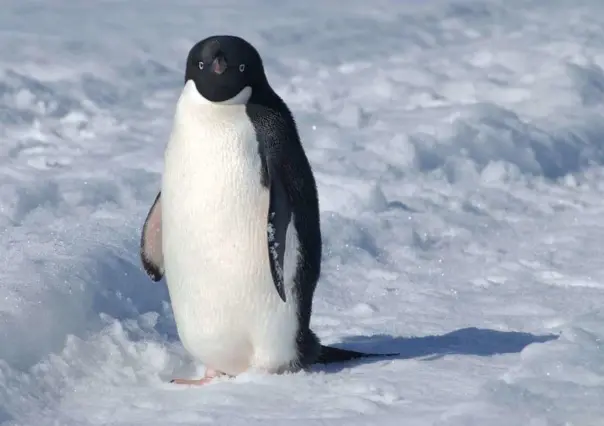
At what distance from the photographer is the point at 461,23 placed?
1001 centimetres

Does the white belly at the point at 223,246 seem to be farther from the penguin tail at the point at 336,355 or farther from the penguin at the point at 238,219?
the penguin tail at the point at 336,355

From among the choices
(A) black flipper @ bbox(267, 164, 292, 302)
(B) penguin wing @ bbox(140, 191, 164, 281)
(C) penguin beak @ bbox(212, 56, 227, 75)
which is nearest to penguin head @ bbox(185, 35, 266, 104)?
(C) penguin beak @ bbox(212, 56, 227, 75)

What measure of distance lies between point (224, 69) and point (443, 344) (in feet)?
3.45

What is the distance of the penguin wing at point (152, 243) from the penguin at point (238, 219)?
0.11 m

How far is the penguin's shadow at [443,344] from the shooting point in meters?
3.29

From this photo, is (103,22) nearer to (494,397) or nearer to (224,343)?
(224,343)

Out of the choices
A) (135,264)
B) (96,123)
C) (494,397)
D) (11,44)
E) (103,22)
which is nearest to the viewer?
(494,397)

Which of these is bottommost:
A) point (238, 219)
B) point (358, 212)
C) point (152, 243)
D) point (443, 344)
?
point (358, 212)

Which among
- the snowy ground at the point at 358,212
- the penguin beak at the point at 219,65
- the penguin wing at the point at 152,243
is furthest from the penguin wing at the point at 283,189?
the penguin wing at the point at 152,243

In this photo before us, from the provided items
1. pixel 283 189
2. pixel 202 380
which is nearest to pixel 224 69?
pixel 283 189

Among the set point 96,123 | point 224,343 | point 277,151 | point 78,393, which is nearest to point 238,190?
point 277,151

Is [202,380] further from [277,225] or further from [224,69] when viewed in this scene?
[224,69]

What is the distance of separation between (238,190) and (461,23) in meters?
7.29

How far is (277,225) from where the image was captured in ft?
9.79
